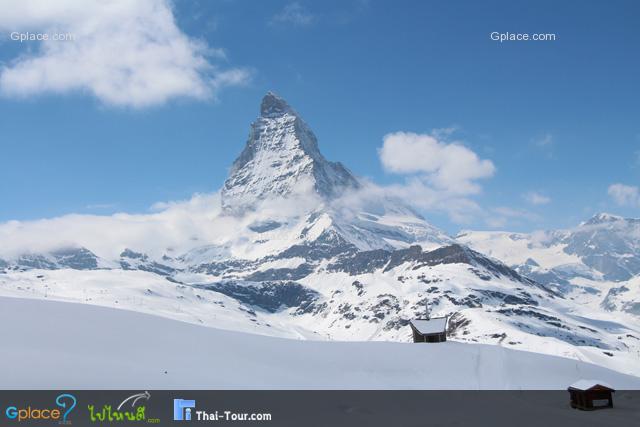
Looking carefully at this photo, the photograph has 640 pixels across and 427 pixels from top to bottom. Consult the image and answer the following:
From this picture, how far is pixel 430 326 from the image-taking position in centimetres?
6569

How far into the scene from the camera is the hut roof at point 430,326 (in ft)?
213

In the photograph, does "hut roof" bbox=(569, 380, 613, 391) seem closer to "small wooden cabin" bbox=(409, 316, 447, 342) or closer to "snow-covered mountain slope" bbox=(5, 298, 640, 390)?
"snow-covered mountain slope" bbox=(5, 298, 640, 390)

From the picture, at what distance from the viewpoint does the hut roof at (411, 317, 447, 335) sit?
64.9 meters

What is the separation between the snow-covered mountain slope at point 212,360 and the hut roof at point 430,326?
377 inches
